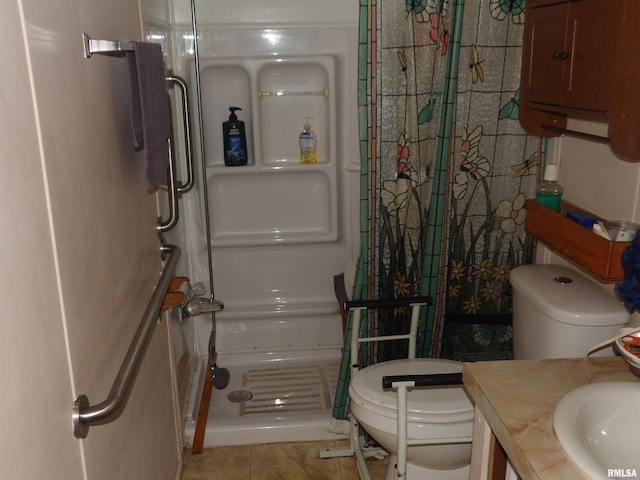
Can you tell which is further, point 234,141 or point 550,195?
point 234,141

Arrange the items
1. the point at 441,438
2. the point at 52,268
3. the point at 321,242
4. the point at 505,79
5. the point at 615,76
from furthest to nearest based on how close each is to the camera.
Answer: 1. the point at 321,242
2. the point at 505,79
3. the point at 441,438
4. the point at 615,76
5. the point at 52,268

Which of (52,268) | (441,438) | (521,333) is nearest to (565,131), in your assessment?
(521,333)

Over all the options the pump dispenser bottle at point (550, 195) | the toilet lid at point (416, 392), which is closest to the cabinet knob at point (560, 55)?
the pump dispenser bottle at point (550, 195)

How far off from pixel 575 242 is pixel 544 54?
0.60 meters

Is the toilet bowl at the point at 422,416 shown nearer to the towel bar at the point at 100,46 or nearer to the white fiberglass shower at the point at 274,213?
the white fiberglass shower at the point at 274,213

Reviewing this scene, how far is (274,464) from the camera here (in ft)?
7.48

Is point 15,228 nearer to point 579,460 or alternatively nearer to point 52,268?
point 52,268

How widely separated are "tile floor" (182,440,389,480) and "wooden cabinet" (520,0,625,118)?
4.64 feet

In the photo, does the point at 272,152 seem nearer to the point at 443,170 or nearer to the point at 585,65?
the point at 443,170

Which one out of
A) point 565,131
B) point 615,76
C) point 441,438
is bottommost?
point 441,438

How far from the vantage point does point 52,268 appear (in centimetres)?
103

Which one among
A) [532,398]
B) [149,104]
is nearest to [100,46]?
[149,104]

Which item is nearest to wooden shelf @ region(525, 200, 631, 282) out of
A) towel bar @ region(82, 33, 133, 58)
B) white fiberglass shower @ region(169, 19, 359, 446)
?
white fiberglass shower @ region(169, 19, 359, 446)

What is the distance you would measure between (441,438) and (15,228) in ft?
4.35
